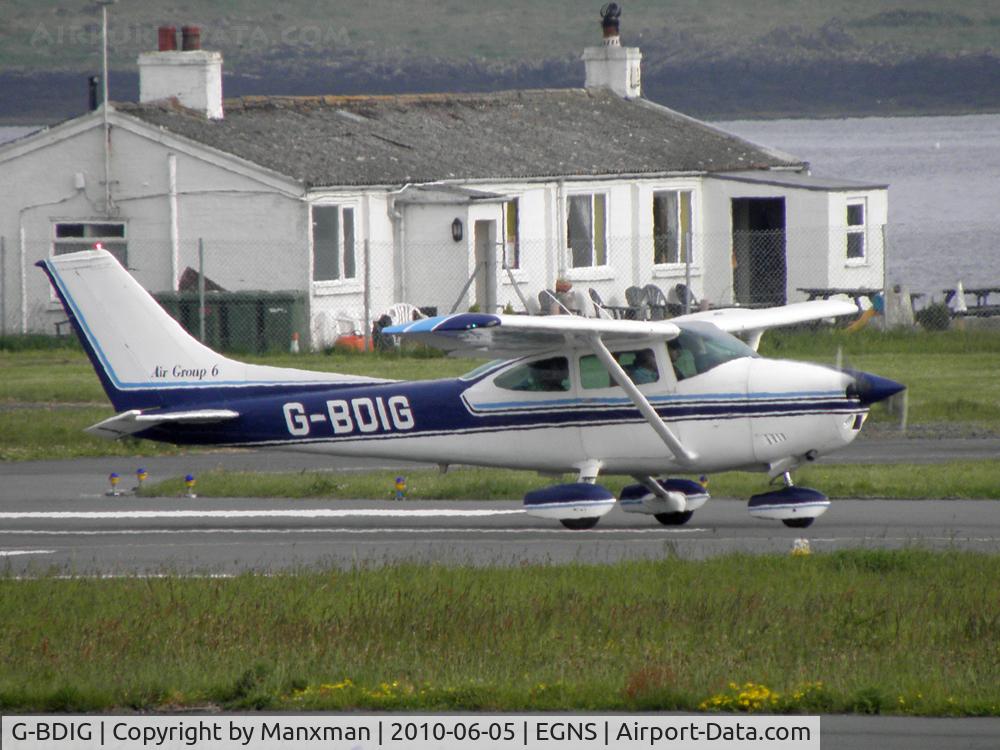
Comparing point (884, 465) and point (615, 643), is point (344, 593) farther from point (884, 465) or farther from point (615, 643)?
point (884, 465)

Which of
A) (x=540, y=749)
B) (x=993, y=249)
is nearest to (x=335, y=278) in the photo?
(x=540, y=749)

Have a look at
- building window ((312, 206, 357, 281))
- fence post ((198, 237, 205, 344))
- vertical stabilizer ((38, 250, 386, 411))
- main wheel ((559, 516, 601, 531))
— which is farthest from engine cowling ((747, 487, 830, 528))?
building window ((312, 206, 357, 281))

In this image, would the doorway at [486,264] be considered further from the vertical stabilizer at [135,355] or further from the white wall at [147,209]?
the vertical stabilizer at [135,355]

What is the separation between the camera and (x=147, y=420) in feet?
53.2

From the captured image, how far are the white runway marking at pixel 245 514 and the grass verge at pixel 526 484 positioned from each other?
0.92m

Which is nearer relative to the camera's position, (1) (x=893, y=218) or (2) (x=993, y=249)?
(2) (x=993, y=249)

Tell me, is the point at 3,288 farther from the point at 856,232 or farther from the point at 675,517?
the point at 675,517

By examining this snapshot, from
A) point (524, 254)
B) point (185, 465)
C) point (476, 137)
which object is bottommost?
point (185, 465)

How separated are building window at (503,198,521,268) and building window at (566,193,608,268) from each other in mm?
1251

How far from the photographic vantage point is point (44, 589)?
12.6 m

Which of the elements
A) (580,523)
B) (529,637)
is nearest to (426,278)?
(580,523)

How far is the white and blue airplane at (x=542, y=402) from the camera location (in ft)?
50.0

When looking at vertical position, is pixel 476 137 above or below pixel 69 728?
above

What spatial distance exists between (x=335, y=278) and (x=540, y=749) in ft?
77.8
